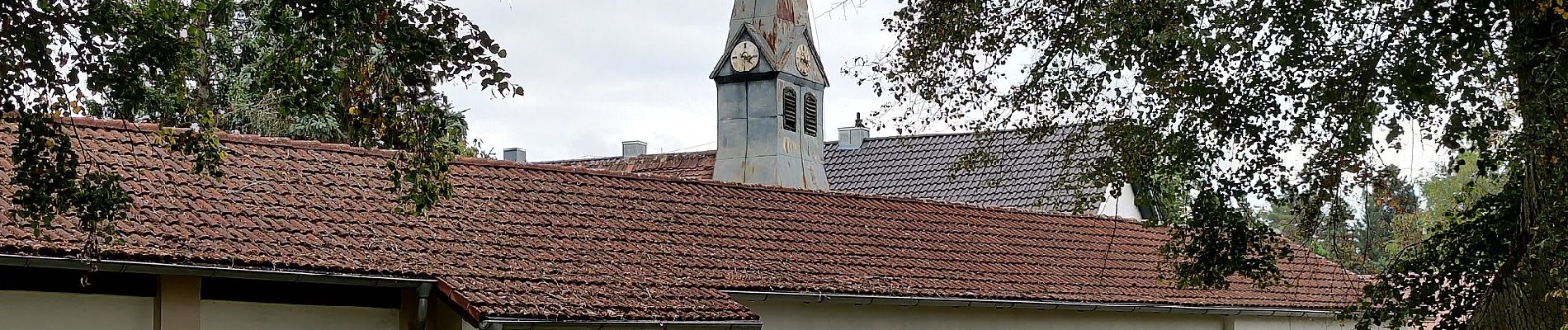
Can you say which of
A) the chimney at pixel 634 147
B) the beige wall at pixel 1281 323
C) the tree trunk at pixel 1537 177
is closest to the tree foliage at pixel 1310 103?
the tree trunk at pixel 1537 177

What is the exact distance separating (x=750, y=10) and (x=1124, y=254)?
5.54 m

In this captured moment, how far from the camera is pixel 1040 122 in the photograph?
11211 mm

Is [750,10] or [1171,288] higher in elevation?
[750,10]

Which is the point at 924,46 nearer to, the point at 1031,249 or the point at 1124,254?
the point at 1031,249

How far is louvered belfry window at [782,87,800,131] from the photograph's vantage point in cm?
2148

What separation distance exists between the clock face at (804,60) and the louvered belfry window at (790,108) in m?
0.35

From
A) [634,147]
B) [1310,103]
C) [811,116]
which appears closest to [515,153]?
[634,147]

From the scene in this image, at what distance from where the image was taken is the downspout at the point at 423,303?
11.7 meters

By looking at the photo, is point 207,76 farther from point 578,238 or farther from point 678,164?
point 678,164

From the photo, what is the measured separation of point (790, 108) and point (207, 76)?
48.2 ft

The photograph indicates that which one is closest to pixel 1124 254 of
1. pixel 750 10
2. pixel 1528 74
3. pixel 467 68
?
pixel 750 10

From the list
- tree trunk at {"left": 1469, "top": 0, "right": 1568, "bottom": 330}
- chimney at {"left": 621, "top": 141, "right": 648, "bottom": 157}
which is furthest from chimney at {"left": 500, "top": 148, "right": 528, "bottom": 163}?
tree trunk at {"left": 1469, "top": 0, "right": 1568, "bottom": 330}

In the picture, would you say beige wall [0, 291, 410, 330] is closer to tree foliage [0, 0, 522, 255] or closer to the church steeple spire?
tree foliage [0, 0, 522, 255]

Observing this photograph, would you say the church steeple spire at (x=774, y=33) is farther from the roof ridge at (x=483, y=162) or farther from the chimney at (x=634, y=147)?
the chimney at (x=634, y=147)
